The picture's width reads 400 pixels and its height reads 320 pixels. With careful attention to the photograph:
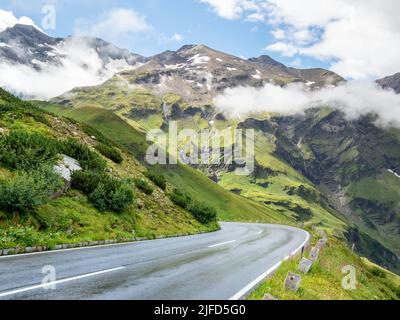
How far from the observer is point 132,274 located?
526 inches

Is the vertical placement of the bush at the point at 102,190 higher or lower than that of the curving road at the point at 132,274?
higher

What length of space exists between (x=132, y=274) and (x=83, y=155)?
1936 centimetres

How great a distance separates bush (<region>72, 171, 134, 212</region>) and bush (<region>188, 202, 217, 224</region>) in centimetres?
1593

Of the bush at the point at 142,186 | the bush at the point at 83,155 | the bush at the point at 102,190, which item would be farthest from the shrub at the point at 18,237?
the bush at the point at 142,186

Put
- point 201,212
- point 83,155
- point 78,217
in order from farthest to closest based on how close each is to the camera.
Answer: point 201,212
point 83,155
point 78,217

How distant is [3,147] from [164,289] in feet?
53.9

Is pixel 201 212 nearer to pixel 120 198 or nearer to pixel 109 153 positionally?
pixel 109 153

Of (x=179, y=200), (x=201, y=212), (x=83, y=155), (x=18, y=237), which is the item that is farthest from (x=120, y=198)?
(x=201, y=212)

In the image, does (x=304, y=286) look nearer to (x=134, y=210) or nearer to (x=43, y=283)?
(x=43, y=283)

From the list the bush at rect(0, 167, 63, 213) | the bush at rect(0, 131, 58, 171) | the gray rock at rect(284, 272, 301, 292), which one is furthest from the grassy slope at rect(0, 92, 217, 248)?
the gray rock at rect(284, 272, 301, 292)

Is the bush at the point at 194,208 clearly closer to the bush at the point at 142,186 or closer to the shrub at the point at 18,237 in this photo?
the bush at the point at 142,186

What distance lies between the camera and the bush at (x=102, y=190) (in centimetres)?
2691

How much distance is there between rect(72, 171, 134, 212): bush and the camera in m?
26.9

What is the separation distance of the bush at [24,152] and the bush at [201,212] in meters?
19.8
